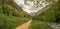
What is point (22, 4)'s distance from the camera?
7.00 feet

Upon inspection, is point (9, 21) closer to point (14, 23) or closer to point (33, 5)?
point (14, 23)

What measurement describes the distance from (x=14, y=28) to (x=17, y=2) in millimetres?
307

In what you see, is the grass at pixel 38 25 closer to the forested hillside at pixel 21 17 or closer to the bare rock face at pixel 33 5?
the forested hillside at pixel 21 17

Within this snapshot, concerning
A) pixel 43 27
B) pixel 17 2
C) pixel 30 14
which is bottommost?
pixel 43 27

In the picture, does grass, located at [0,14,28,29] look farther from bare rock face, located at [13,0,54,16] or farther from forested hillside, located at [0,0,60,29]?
bare rock face, located at [13,0,54,16]

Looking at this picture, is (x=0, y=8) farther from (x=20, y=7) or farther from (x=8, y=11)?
(x=20, y=7)

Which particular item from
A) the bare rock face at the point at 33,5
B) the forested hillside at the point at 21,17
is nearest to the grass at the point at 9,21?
the forested hillside at the point at 21,17

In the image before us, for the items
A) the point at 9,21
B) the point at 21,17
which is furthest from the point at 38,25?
the point at 9,21

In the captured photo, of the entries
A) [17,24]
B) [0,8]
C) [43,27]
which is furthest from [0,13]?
[43,27]

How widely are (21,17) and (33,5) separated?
0.67 feet

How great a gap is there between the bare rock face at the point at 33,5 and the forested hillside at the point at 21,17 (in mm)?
50

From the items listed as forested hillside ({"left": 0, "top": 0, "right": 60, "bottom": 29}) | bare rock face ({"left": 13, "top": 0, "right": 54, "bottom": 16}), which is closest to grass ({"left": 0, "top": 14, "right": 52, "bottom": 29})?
forested hillside ({"left": 0, "top": 0, "right": 60, "bottom": 29})

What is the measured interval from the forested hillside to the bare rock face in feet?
0.16

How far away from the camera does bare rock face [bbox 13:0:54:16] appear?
2.13m
